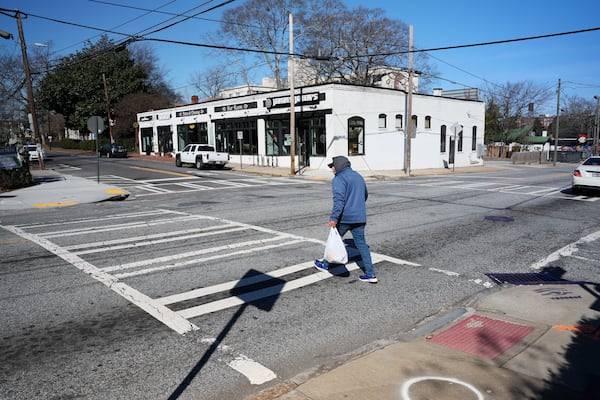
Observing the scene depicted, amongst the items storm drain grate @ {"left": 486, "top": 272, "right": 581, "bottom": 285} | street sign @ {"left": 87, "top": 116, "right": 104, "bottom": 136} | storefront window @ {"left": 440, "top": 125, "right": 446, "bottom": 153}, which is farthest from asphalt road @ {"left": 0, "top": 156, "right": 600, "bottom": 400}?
storefront window @ {"left": 440, "top": 125, "right": 446, "bottom": 153}

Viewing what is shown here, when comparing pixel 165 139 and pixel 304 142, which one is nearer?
pixel 304 142

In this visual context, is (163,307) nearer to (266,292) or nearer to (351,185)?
(266,292)

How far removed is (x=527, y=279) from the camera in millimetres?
6523

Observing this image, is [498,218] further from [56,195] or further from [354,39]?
[354,39]

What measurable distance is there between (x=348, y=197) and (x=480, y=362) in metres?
2.94

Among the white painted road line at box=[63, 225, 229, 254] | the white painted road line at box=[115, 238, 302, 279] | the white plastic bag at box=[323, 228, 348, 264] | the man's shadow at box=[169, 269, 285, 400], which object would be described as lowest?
the man's shadow at box=[169, 269, 285, 400]

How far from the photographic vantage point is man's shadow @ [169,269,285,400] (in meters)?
4.01

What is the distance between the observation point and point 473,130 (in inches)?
1583

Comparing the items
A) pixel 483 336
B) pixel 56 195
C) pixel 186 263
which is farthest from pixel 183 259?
pixel 56 195

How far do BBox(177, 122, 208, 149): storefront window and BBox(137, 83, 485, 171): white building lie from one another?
0.31 ft

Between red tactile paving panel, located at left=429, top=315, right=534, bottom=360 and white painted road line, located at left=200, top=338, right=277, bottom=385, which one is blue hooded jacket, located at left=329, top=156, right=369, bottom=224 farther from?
white painted road line, located at left=200, top=338, right=277, bottom=385

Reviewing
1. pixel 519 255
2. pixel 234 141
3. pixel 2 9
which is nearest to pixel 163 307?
pixel 519 255

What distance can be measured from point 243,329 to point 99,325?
166 centimetres

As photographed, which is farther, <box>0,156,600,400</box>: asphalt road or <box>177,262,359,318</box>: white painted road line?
<box>177,262,359,318</box>: white painted road line
